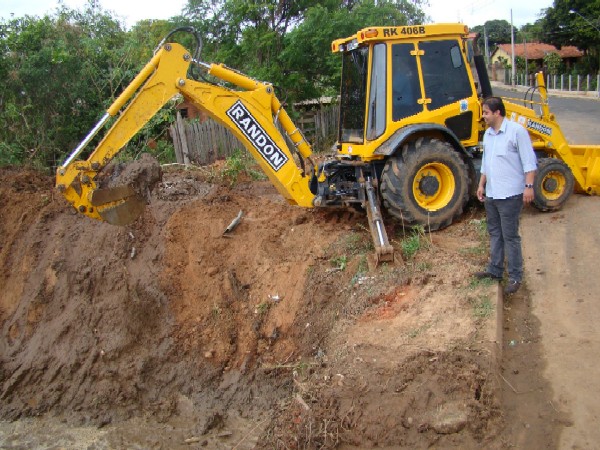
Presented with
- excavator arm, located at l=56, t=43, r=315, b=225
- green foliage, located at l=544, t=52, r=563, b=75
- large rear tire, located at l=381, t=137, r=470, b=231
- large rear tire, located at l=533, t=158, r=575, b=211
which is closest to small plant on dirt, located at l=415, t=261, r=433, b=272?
large rear tire, located at l=381, t=137, r=470, b=231

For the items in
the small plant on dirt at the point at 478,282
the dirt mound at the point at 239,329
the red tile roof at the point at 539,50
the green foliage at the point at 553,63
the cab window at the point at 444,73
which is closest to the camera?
the dirt mound at the point at 239,329

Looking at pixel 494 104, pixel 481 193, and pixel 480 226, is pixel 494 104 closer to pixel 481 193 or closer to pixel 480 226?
pixel 481 193

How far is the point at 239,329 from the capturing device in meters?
6.27

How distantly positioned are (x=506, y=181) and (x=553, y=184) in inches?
124

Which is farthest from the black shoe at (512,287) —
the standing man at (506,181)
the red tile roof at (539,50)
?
the red tile roof at (539,50)

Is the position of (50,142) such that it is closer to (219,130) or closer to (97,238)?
(219,130)

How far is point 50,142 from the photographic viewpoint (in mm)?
12312

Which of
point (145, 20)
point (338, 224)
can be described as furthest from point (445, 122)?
point (145, 20)

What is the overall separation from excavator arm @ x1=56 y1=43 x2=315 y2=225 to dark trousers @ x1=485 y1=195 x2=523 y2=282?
258 centimetres

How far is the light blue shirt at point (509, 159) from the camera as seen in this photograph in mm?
4938

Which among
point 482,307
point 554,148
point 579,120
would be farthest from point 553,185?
point 579,120

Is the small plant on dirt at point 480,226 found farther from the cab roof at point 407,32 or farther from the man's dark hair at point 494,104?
the cab roof at point 407,32

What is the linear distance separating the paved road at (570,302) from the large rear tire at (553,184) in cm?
14

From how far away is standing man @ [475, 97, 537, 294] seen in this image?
4.95m
